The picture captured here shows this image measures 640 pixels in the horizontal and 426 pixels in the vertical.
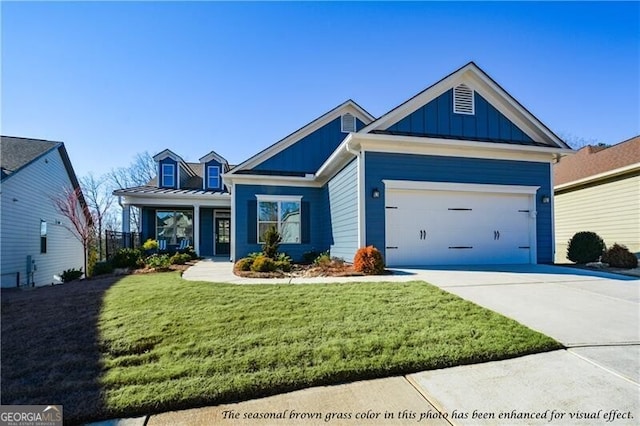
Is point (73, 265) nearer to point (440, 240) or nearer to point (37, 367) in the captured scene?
point (37, 367)

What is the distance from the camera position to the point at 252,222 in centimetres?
1220

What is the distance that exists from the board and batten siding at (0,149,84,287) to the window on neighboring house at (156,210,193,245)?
4.29 metres

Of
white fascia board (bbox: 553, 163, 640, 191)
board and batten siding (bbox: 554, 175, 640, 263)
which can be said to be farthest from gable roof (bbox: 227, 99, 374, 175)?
board and batten siding (bbox: 554, 175, 640, 263)

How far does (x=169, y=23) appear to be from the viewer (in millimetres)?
7812

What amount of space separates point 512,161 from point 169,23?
9967mm

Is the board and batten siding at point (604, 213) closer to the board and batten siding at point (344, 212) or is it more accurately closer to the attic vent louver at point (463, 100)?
the attic vent louver at point (463, 100)

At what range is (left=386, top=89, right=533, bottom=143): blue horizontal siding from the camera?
9.14 m

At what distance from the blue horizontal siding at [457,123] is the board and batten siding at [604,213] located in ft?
16.6

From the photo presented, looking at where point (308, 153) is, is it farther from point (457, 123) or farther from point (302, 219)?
point (457, 123)

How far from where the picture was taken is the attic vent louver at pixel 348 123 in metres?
13.5

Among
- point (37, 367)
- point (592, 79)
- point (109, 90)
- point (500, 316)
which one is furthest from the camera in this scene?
point (592, 79)

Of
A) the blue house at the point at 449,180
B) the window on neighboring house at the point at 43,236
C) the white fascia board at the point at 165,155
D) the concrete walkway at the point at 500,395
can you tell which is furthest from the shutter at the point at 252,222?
the concrete walkway at the point at 500,395

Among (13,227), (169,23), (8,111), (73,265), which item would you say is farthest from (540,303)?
(73,265)

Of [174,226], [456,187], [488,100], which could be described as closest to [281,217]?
[456,187]
